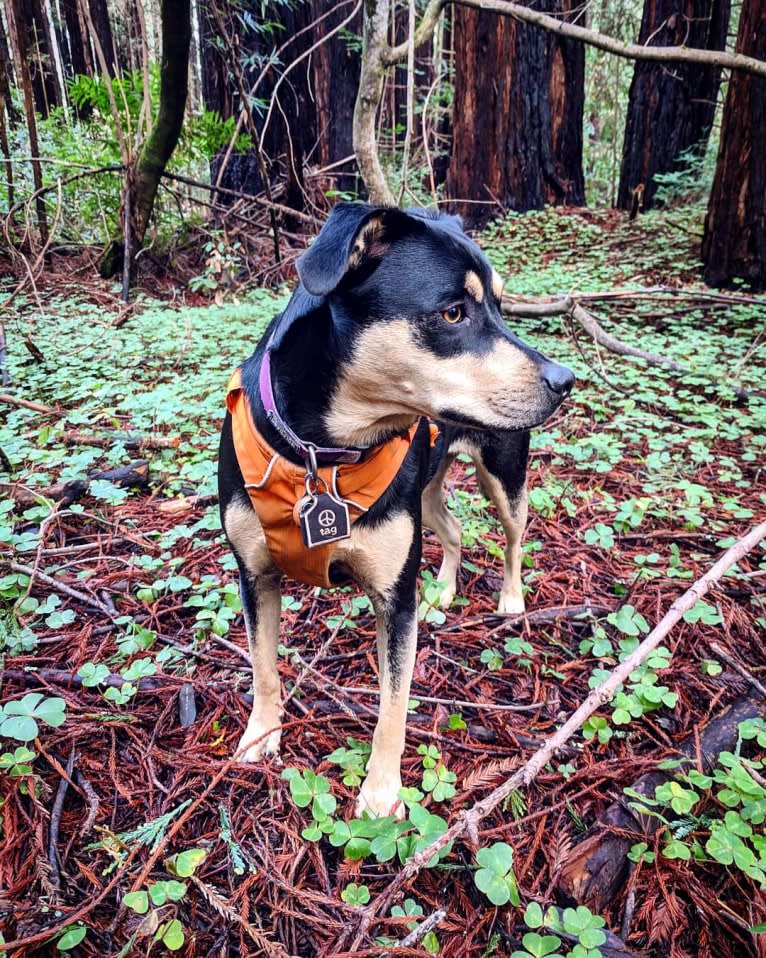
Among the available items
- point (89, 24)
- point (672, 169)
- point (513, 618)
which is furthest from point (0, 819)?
point (672, 169)

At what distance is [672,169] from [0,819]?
14003mm

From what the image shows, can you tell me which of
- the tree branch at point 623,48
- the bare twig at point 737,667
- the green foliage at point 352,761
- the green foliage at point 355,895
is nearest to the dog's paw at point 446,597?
the green foliage at point 352,761

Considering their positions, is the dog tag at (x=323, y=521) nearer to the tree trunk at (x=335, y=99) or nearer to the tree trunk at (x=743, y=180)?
the tree trunk at (x=743, y=180)

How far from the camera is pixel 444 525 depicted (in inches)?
131

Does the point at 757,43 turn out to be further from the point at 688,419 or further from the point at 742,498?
the point at 742,498

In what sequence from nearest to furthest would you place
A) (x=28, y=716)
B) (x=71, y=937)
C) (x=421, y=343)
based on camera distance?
(x=71, y=937) → (x=421, y=343) → (x=28, y=716)

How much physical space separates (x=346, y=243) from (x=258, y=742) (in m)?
1.76

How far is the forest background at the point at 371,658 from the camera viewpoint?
172 cm

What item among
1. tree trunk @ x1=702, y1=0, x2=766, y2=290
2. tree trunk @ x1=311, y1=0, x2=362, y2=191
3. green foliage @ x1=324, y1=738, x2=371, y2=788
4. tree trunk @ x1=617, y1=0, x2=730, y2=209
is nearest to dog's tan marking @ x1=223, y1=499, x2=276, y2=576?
green foliage @ x1=324, y1=738, x2=371, y2=788

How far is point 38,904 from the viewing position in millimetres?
1633

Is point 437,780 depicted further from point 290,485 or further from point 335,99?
point 335,99

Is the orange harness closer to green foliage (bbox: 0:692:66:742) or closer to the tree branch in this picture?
green foliage (bbox: 0:692:66:742)

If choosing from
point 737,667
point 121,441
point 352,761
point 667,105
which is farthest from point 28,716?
point 667,105

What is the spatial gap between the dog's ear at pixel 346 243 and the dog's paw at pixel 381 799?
5.40ft
